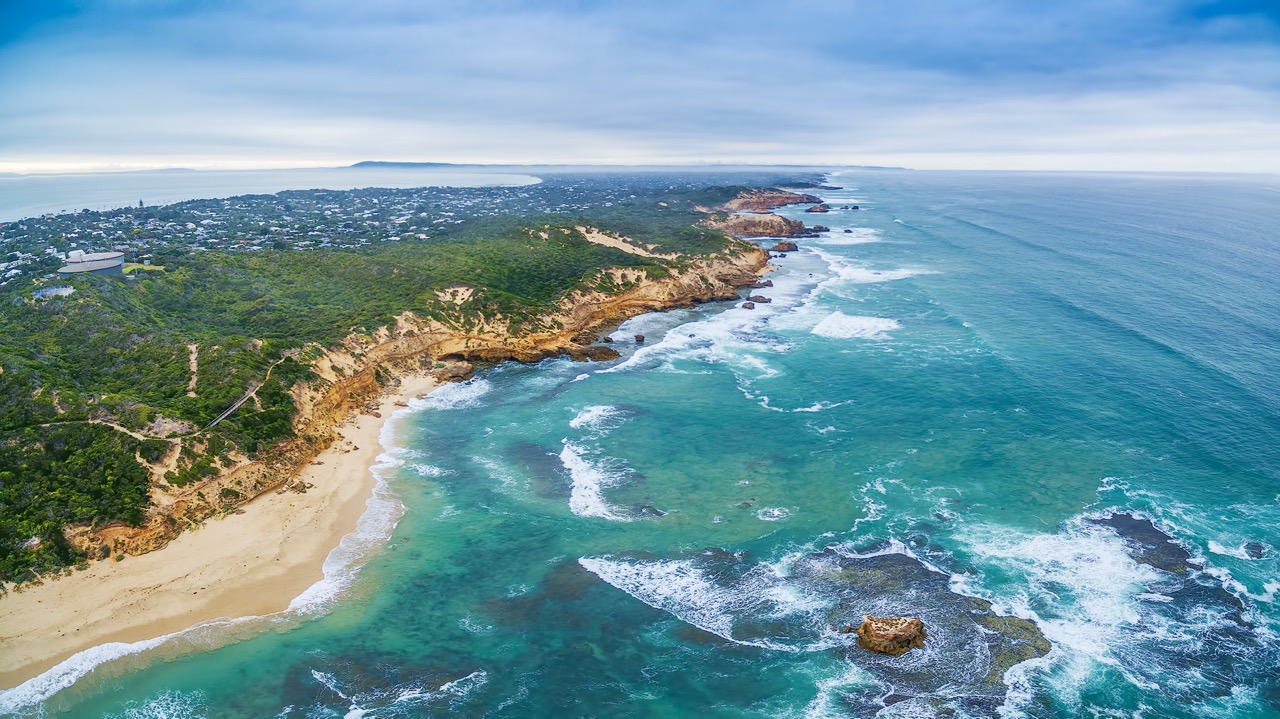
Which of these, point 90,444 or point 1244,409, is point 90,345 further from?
point 1244,409

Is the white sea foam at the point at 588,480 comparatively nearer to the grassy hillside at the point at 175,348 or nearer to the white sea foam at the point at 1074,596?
the white sea foam at the point at 1074,596

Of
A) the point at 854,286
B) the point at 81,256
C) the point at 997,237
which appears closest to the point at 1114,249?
the point at 997,237

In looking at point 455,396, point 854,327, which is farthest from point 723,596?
point 854,327

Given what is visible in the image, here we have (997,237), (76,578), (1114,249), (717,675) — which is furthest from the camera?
(997,237)

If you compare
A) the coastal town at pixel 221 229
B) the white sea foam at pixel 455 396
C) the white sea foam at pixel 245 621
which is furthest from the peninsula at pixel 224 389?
the white sea foam at pixel 455 396

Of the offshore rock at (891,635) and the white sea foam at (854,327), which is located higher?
the white sea foam at (854,327)

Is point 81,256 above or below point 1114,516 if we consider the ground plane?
above

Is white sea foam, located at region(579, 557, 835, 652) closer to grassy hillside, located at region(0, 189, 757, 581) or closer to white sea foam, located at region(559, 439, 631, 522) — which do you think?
white sea foam, located at region(559, 439, 631, 522)
